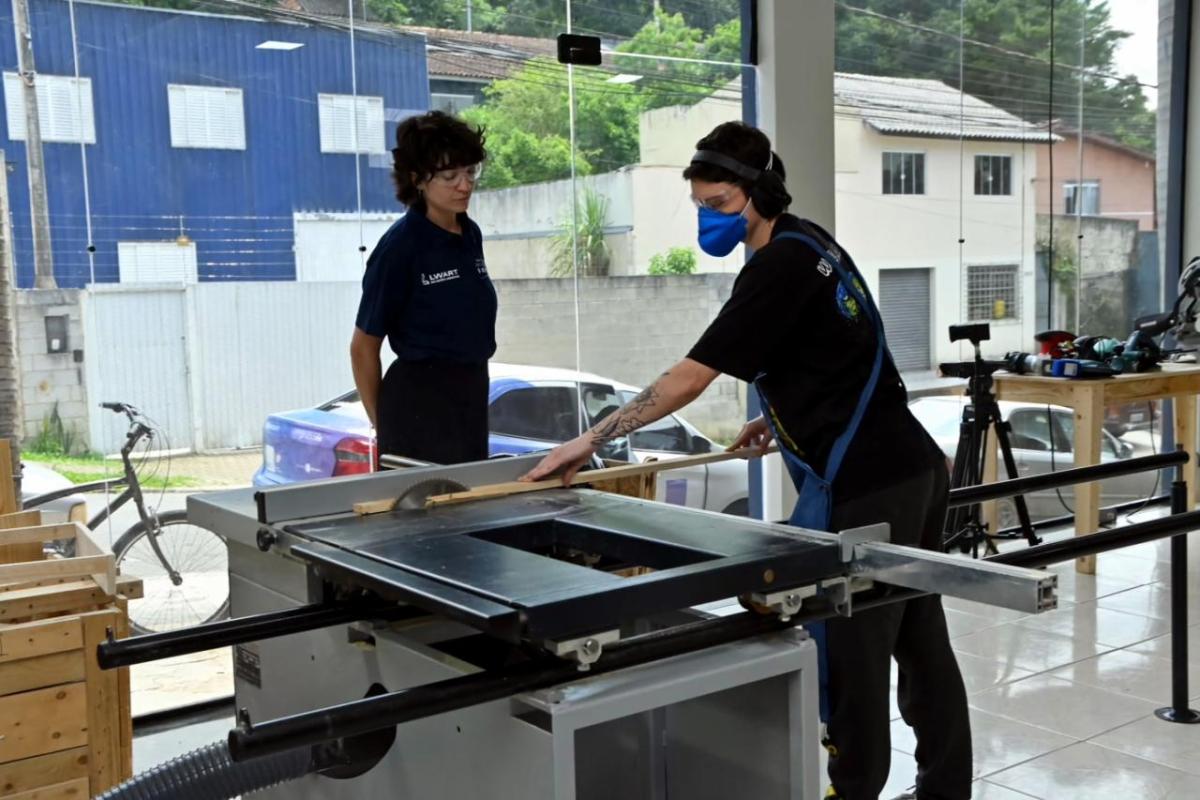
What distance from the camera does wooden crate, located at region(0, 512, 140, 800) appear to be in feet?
7.88

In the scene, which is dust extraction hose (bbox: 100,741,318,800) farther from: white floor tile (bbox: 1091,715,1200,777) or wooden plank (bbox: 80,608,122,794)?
white floor tile (bbox: 1091,715,1200,777)

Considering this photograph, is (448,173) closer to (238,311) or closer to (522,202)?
(238,311)

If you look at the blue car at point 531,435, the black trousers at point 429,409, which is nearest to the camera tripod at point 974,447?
the blue car at point 531,435

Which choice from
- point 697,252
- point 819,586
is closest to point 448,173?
point 819,586

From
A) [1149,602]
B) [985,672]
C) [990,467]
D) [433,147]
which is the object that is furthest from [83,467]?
[1149,602]

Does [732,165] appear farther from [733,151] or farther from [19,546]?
Answer: [19,546]

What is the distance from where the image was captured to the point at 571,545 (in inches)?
72.1

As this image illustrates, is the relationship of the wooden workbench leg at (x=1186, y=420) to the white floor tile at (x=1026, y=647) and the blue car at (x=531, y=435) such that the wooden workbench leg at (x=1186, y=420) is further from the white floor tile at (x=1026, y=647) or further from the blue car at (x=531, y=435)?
the blue car at (x=531, y=435)

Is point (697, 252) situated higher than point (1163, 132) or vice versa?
point (1163, 132)

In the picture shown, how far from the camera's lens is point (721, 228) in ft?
7.37

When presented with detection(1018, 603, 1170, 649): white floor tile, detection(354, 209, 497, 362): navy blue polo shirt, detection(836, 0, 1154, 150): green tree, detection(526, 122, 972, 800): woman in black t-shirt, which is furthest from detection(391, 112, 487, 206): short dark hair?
detection(836, 0, 1154, 150): green tree

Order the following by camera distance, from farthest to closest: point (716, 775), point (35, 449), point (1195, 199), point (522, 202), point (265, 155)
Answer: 1. point (1195, 199)
2. point (522, 202)
3. point (265, 155)
4. point (35, 449)
5. point (716, 775)

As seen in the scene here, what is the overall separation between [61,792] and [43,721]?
0.15m

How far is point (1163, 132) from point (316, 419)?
4777 mm
